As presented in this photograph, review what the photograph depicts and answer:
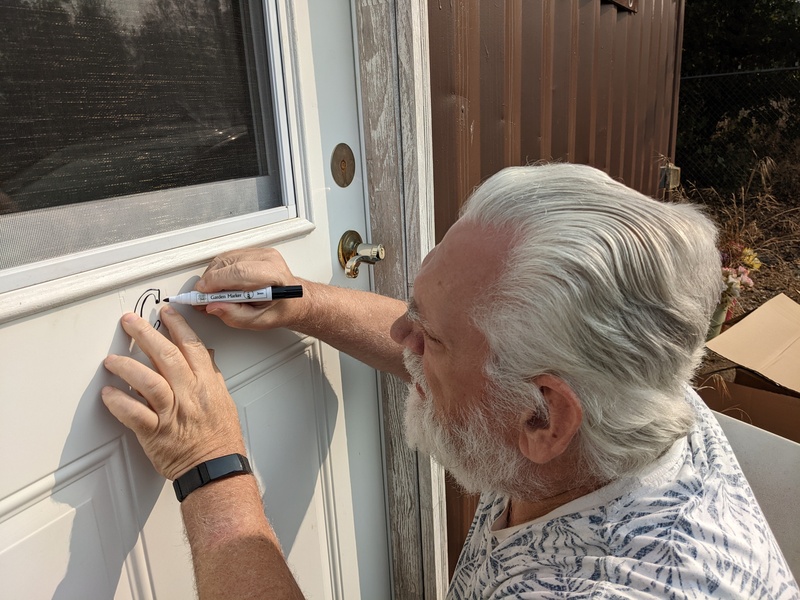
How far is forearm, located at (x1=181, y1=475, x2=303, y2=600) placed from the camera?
87cm

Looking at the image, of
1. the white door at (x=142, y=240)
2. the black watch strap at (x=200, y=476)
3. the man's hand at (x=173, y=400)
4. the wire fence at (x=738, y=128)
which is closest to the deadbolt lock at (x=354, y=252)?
the white door at (x=142, y=240)

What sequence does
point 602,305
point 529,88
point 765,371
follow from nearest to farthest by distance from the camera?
point 602,305 → point 529,88 → point 765,371

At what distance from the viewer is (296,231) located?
1.20 metres

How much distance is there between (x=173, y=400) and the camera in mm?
893

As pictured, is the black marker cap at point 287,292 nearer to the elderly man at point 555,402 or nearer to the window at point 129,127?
the elderly man at point 555,402

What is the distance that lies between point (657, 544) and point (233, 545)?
0.60 meters

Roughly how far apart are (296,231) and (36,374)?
1.79 feet

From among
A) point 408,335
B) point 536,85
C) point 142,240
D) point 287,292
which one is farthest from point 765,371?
point 142,240

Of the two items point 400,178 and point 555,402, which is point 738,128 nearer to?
point 400,178

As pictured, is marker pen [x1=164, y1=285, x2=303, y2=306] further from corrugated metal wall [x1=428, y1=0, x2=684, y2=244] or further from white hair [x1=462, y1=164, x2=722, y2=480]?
corrugated metal wall [x1=428, y1=0, x2=684, y2=244]

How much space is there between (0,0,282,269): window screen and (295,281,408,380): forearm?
0.76 feet

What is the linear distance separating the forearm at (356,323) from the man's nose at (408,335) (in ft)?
0.74

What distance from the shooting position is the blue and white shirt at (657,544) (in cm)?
78

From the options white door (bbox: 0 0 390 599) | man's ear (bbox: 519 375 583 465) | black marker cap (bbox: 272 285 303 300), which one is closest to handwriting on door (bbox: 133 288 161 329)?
white door (bbox: 0 0 390 599)
